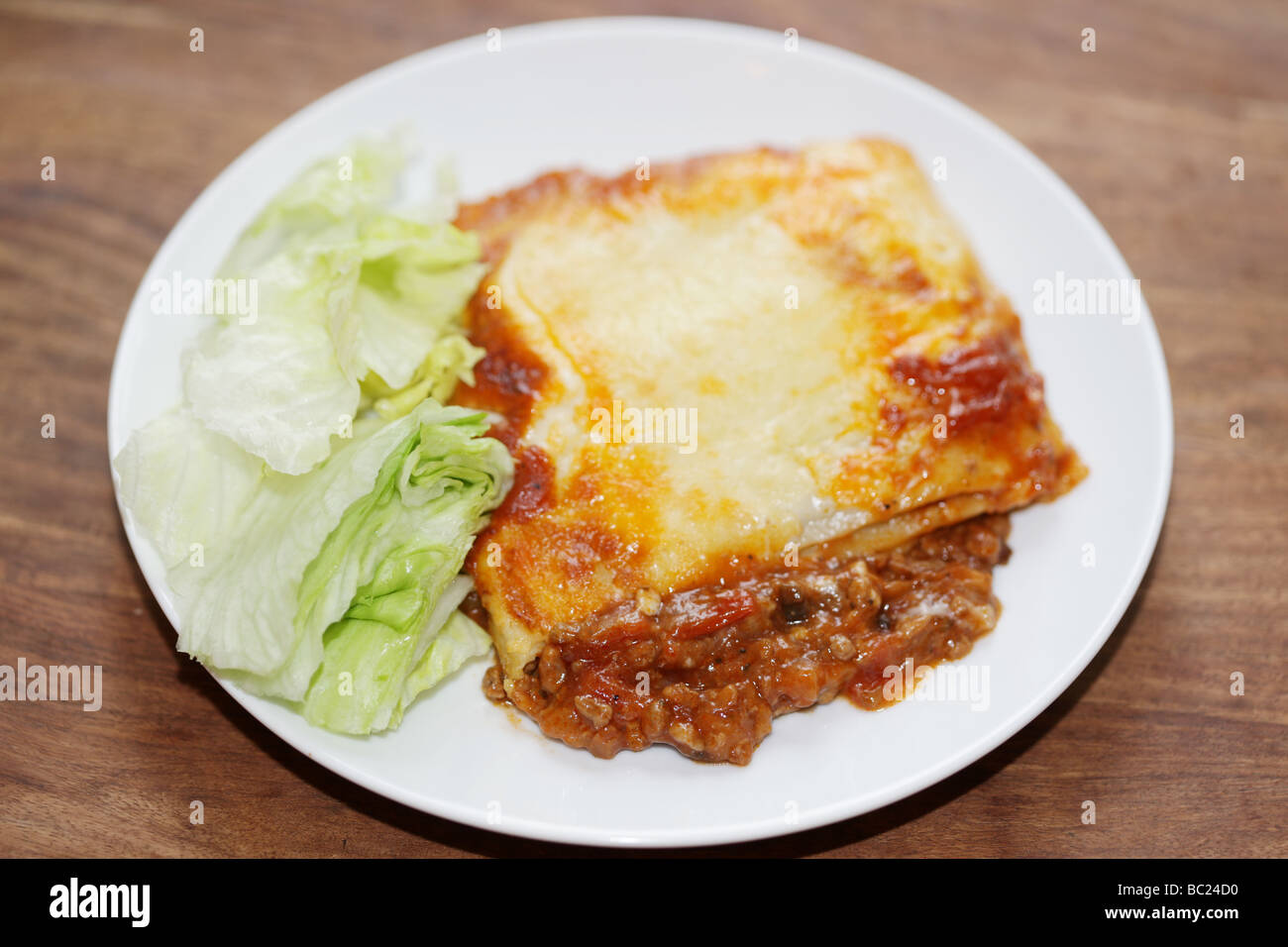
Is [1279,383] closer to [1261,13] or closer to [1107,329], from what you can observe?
[1107,329]

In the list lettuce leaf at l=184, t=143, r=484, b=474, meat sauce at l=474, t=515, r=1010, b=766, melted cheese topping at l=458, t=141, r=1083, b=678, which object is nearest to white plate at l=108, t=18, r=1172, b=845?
meat sauce at l=474, t=515, r=1010, b=766

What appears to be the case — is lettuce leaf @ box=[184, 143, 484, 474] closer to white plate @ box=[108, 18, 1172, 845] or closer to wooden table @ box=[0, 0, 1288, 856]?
white plate @ box=[108, 18, 1172, 845]

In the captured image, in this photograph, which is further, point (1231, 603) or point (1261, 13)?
point (1261, 13)

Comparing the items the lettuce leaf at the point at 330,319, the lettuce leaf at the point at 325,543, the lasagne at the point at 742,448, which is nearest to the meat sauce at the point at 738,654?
the lasagne at the point at 742,448

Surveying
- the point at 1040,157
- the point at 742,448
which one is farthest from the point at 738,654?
the point at 1040,157

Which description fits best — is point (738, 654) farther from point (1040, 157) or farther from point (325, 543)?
point (1040, 157)

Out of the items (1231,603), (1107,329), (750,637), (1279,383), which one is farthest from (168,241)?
(1279,383)

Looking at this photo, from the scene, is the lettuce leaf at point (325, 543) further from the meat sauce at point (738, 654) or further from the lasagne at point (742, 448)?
the meat sauce at point (738, 654)
